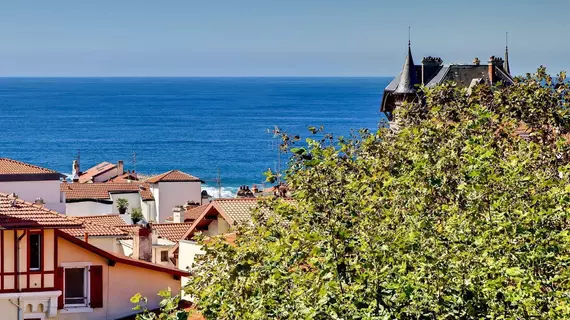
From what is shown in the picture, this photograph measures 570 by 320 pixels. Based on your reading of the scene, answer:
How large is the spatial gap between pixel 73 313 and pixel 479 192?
54.8 feet

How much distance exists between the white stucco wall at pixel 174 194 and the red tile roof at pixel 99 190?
990mm

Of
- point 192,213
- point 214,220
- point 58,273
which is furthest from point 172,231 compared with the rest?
point 58,273

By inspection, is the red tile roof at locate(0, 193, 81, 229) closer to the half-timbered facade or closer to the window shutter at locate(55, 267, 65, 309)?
the half-timbered facade

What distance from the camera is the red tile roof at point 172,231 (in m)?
40.8

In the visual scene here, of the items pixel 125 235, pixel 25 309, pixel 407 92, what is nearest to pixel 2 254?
pixel 25 309

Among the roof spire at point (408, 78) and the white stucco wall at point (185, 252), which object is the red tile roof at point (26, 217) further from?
the roof spire at point (408, 78)

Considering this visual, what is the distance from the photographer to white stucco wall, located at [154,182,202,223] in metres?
72.8

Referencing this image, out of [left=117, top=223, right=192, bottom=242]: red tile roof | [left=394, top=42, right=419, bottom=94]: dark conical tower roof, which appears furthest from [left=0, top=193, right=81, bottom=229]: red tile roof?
[left=394, top=42, right=419, bottom=94]: dark conical tower roof

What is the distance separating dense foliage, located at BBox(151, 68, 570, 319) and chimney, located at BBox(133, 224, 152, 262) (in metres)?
16.1

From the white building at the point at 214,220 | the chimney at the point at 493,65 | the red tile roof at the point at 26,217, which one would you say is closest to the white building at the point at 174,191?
the chimney at the point at 493,65

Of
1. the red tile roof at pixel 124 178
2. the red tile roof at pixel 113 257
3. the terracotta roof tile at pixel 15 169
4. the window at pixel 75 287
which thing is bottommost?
the window at pixel 75 287

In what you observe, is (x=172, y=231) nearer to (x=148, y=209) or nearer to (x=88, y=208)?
(x=88, y=208)

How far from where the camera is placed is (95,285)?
99.9ft

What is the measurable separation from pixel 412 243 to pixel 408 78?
3452cm
